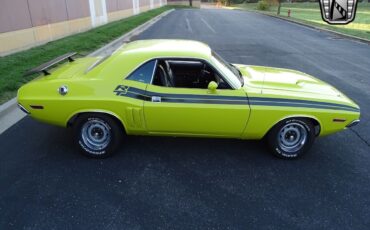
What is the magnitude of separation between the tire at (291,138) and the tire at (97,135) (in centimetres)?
210

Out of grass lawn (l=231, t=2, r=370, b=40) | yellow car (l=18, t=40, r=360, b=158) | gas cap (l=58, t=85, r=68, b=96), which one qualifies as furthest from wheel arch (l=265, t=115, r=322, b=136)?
grass lawn (l=231, t=2, r=370, b=40)

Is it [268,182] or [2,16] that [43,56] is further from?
[268,182]

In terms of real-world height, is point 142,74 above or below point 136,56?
below

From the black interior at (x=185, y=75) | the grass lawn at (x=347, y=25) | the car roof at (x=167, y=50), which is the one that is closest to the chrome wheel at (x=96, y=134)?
the black interior at (x=185, y=75)

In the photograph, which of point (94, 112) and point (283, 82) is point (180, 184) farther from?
point (283, 82)

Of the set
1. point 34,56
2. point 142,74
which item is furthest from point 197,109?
point 34,56

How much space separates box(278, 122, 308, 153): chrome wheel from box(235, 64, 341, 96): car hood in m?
0.52

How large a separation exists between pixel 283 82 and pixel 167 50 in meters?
1.74

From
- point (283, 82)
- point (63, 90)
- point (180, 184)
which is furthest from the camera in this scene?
point (283, 82)

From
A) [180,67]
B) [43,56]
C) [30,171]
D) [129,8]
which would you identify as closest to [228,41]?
[43,56]

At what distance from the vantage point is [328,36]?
57.2ft

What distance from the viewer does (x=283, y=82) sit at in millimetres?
4441

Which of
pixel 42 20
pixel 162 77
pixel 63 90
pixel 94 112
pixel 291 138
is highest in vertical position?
pixel 42 20

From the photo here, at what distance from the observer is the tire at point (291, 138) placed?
4055 millimetres
